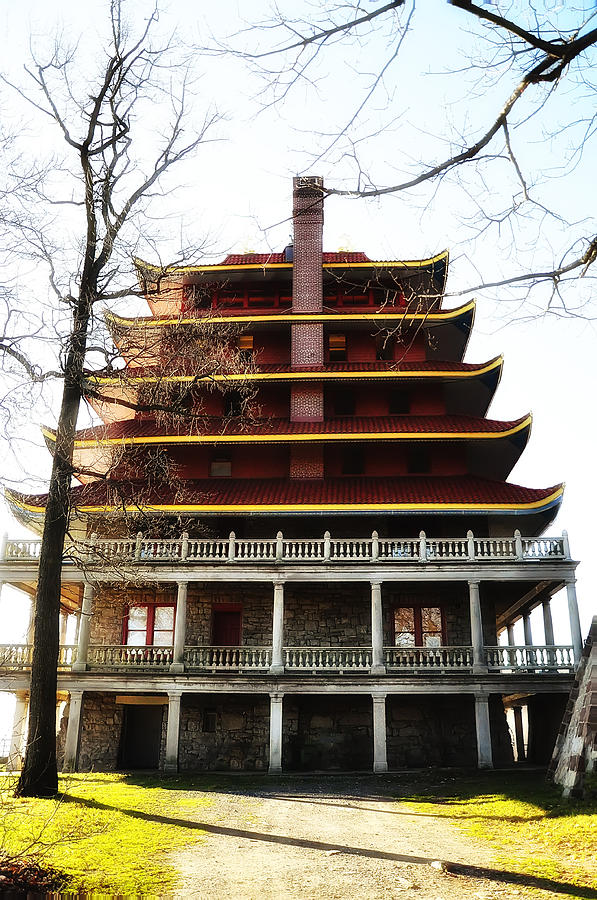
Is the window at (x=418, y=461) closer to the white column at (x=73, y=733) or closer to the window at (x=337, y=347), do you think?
the window at (x=337, y=347)

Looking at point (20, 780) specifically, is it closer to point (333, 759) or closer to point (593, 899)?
point (593, 899)

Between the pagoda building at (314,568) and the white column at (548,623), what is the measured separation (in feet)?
2.69

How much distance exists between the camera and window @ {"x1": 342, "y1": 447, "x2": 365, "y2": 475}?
33.2m

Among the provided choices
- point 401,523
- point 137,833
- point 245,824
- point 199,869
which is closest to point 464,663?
point 401,523

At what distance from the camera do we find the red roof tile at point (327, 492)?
2917 cm

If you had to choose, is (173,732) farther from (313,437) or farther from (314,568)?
(313,437)

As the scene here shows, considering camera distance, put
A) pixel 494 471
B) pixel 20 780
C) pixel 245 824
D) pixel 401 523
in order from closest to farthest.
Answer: pixel 245 824, pixel 20 780, pixel 401 523, pixel 494 471

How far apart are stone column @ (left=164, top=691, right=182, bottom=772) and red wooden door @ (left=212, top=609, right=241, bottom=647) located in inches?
157

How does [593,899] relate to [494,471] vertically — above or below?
below

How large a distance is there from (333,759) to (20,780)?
604 inches

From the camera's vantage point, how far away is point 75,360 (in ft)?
61.0

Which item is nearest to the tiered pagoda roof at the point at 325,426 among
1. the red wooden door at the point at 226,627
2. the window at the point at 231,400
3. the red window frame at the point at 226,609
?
the window at the point at 231,400

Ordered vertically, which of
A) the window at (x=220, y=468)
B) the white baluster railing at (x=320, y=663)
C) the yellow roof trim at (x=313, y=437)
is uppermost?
the yellow roof trim at (x=313, y=437)

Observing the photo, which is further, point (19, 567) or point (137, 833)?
point (19, 567)
